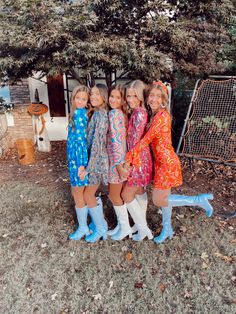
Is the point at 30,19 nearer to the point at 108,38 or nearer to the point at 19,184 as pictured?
the point at 108,38

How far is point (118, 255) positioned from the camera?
2.91 metres

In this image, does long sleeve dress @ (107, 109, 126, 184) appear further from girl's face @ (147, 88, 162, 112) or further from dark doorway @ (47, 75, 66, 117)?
dark doorway @ (47, 75, 66, 117)

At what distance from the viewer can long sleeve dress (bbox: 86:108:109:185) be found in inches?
103

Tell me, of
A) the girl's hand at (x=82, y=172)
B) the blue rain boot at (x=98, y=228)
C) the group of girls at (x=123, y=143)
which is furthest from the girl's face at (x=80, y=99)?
the blue rain boot at (x=98, y=228)

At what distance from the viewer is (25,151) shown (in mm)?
5738

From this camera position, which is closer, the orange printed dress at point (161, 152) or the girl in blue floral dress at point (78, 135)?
the orange printed dress at point (161, 152)

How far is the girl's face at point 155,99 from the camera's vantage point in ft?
8.31

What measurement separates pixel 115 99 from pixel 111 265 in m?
1.66

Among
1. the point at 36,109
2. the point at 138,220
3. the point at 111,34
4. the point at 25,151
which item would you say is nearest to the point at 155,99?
the point at 138,220

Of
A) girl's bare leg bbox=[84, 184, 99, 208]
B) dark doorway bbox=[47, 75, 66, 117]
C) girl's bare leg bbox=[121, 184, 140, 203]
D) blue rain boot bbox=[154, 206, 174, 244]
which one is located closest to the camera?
girl's bare leg bbox=[121, 184, 140, 203]

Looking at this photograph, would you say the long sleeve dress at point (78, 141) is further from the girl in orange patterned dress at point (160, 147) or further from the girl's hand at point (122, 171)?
the girl in orange patterned dress at point (160, 147)

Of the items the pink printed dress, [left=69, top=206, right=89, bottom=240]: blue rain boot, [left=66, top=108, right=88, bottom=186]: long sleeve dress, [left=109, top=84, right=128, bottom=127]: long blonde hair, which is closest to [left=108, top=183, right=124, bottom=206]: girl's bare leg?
the pink printed dress

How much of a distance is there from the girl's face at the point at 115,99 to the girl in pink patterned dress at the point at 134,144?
8 centimetres

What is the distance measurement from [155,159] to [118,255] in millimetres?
1106
